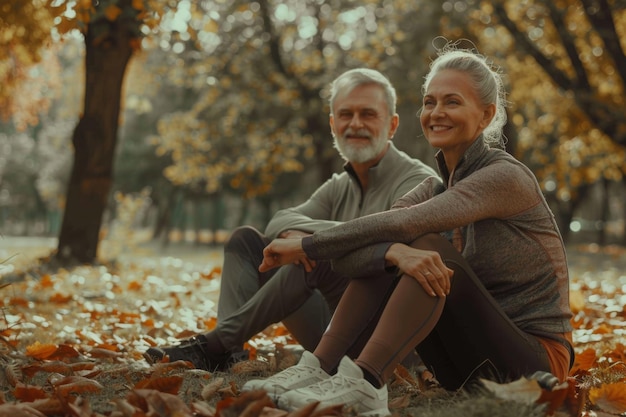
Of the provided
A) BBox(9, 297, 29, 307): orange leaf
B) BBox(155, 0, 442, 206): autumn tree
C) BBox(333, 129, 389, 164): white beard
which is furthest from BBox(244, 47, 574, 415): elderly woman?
BBox(155, 0, 442, 206): autumn tree

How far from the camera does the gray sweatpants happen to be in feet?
12.3

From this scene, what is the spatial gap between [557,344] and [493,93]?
105 cm

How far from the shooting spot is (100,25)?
31.6 ft

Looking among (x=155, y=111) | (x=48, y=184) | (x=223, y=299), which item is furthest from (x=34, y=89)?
(x=48, y=184)

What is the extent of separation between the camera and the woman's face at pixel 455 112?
310 cm

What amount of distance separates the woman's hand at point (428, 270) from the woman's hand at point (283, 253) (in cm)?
75

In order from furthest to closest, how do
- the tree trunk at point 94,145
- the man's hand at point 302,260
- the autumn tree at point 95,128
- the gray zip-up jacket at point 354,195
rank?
the tree trunk at point 94,145
the autumn tree at point 95,128
the gray zip-up jacket at point 354,195
the man's hand at point 302,260

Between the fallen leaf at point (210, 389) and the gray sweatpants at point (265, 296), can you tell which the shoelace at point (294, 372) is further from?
the gray sweatpants at point (265, 296)

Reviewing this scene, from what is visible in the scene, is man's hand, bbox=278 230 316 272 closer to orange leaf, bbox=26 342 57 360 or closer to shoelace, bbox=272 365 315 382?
shoelace, bbox=272 365 315 382

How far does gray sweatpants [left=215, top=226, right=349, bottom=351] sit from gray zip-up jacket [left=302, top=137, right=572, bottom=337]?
2.42 ft

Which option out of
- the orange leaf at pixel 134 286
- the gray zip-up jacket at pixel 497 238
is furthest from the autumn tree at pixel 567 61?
the gray zip-up jacket at pixel 497 238

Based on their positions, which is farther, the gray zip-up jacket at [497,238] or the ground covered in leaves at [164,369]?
the gray zip-up jacket at [497,238]

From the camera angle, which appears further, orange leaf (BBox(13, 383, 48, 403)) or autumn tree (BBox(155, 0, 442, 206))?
autumn tree (BBox(155, 0, 442, 206))

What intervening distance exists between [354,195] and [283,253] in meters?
1.05
